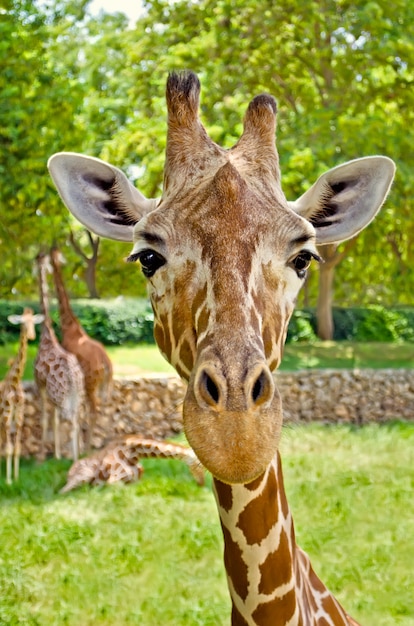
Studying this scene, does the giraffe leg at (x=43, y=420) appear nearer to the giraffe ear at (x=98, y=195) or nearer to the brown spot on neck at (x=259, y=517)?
the giraffe ear at (x=98, y=195)

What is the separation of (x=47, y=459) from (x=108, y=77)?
15.5 m

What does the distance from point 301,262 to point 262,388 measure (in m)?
0.54

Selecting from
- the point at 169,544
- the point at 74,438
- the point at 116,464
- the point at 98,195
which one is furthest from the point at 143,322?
the point at 98,195

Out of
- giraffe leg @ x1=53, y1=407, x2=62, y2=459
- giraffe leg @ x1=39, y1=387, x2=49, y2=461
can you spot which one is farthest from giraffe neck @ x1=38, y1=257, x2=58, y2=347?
giraffe leg @ x1=53, y1=407, x2=62, y2=459

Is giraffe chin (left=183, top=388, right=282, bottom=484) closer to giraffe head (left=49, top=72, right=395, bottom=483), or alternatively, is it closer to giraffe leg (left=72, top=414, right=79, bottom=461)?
giraffe head (left=49, top=72, right=395, bottom=483)

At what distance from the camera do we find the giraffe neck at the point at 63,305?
9977 mm

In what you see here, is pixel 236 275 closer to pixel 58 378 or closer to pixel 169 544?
pixel 169 544

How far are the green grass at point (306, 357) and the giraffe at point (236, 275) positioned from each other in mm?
11636

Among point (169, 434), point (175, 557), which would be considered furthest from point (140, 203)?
point (169, 434)

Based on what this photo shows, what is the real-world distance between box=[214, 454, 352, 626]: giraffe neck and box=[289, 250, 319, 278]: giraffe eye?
0.59m

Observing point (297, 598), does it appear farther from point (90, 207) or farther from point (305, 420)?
point (305, 420)

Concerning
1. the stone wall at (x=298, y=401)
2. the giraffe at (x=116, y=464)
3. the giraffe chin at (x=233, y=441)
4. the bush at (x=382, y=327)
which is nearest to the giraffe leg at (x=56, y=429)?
the stone wall at (x=298, y=401)

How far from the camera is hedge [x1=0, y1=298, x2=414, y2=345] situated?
57.8 feet

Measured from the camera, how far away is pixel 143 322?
1802 centimetres
